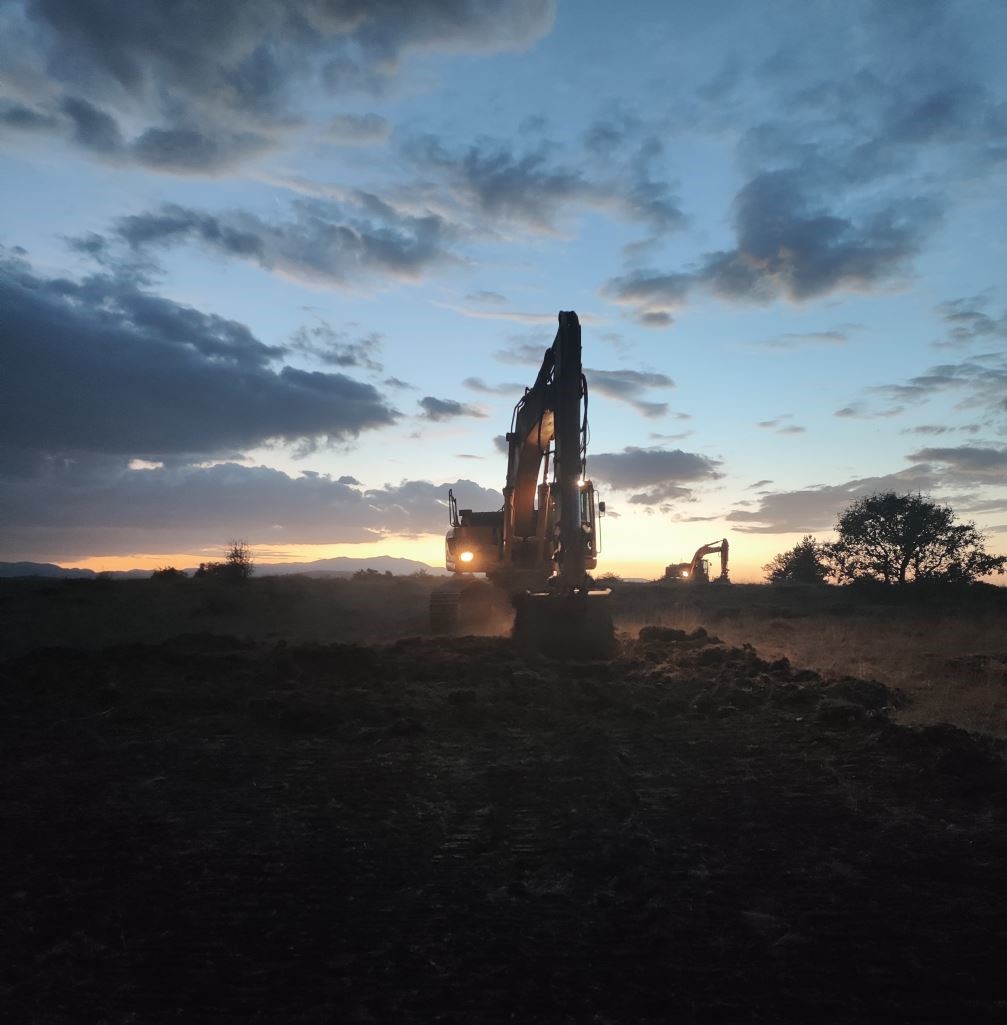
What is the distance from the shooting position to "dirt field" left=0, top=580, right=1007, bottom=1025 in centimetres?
342

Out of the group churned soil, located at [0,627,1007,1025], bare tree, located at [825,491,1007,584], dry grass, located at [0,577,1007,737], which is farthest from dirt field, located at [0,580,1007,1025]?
bare tree, located at [825,491,1007,584]

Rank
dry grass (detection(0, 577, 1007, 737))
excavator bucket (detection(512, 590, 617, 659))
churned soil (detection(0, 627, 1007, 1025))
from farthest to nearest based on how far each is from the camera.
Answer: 1. excavator bucket (detection(512, 590, 617, 659))
2. dry grass (detection(0, 577, 1007, 737))
3. churned soil (detection(0, 627, 1007, 1025))

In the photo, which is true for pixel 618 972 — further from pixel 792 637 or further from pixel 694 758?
pixel 792 637

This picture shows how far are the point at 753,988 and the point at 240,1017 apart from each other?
7.42ft

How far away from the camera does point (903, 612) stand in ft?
84.9

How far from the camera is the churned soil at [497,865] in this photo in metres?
3.41

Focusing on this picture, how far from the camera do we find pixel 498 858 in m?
4.99

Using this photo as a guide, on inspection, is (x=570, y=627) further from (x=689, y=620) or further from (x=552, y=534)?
(x=689, y=620)

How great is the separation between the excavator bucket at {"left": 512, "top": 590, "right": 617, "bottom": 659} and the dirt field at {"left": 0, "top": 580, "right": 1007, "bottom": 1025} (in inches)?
138

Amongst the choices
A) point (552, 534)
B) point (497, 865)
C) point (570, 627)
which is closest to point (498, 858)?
point (497, 865)

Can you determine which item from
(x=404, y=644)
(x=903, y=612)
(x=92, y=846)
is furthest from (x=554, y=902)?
(x=903, y=612)

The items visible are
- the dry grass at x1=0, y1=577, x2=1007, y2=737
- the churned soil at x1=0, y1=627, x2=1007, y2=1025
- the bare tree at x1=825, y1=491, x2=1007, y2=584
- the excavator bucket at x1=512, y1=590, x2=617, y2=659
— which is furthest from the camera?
the bare tree at x1=825, y1=491, x2=1007, y2=584

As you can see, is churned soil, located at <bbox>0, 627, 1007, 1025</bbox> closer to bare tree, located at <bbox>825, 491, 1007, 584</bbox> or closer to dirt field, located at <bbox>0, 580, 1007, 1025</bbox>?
dirt field, located at <bbox>0, 580, 1007, 1025</bbox>

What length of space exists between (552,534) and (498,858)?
11506 millimetres
